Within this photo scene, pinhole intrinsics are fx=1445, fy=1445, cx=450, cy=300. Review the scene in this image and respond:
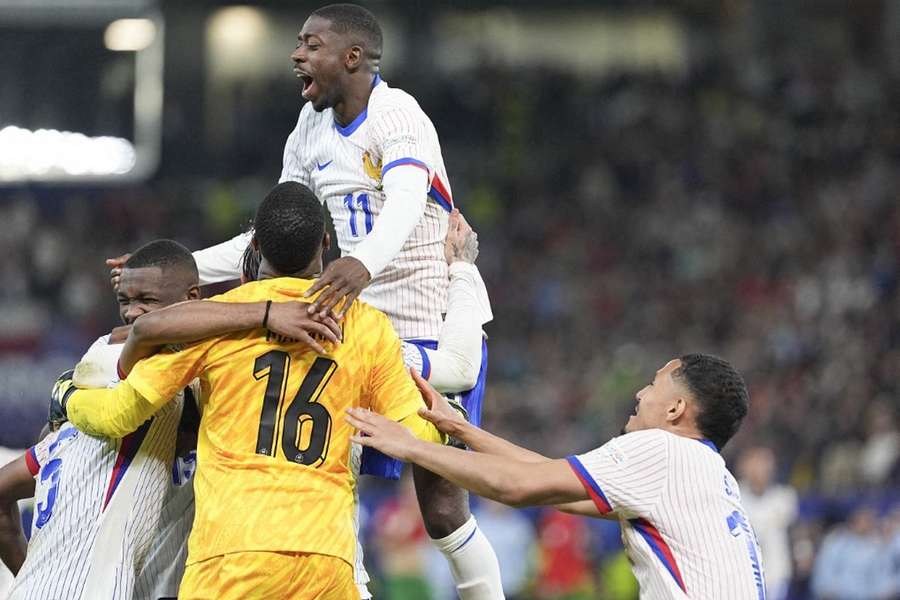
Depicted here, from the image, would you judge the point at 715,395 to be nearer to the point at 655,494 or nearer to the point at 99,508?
the point at 655,494

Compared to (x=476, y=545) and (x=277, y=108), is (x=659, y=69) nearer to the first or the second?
(x=277, y=108)

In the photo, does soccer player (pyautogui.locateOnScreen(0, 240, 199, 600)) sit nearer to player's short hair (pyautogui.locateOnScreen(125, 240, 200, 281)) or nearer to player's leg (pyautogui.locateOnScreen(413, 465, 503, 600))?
player's short hair (pyautogui.locateOnScreen(125, 240, 200, 281))

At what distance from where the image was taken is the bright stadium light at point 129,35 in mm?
24062

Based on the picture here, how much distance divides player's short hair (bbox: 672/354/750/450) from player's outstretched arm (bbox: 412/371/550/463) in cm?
57

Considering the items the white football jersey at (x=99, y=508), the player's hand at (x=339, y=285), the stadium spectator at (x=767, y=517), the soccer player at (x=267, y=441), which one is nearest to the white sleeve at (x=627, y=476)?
the soccer player at (x=267, y=441)

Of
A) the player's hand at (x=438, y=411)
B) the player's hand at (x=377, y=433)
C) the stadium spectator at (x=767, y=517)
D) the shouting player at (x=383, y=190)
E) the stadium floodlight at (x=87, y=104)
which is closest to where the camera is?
the player's hand at (x=377, y=433)

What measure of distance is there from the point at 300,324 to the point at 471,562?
1534mm

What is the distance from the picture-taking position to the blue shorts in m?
5.33

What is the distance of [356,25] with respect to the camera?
5535 millimetres

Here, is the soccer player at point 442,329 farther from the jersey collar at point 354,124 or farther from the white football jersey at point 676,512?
the white football jersey at point 676,512

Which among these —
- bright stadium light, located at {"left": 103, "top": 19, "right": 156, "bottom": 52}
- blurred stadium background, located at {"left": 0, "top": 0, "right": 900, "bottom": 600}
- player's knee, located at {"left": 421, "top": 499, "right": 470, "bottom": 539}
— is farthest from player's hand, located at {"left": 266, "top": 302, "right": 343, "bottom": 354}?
bright stadium light, located at {"left": 103, "top": 19, "right": 156, "bottom": 52}

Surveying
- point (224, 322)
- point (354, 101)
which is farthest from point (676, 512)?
point (354, 101)

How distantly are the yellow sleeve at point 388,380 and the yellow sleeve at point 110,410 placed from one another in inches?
27.4

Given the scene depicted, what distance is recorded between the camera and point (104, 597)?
4.69m
